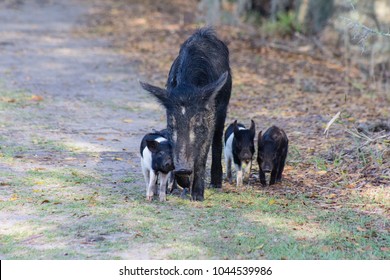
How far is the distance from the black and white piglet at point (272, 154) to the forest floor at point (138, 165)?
19 centimetres

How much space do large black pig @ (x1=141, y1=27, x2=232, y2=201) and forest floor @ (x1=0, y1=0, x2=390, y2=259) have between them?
453 millimetres

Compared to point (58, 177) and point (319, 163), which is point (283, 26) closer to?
point (319, 163)

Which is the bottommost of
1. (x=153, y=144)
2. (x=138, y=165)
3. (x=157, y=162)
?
(x=138, y=165)

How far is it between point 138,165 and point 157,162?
204 centimetres

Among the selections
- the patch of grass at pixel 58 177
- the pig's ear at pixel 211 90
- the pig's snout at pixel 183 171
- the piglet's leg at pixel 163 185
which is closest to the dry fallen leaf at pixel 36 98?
the patch of grass at pixel 58 177

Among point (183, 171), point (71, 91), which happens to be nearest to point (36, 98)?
point (71, 91)

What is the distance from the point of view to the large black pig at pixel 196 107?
8320 mm

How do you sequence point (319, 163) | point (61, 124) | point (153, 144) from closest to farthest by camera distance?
point (153, 144) → point (319, 163) → point (61, 124)

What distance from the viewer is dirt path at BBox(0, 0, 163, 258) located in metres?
8.39

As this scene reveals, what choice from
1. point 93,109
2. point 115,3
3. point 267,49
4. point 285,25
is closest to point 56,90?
point 93,109

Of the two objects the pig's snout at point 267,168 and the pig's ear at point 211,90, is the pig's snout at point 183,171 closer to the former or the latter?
the pig's ear at point 211,90

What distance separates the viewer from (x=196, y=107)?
27.5 ft

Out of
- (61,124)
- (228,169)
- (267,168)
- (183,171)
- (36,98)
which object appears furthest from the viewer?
(36,98)
